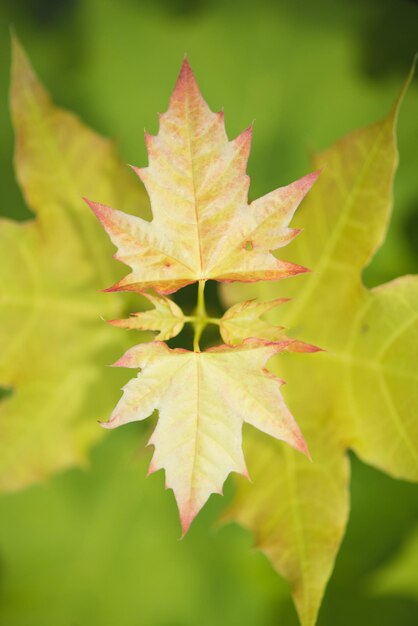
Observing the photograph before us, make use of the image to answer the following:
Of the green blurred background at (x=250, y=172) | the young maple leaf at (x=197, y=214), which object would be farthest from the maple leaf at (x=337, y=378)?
the green blurred background at (x=250, y=172)

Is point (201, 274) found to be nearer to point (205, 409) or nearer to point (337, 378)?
point (205, 409)

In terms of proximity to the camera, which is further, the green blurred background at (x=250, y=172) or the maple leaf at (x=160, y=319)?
the green blurred background at (x=250, y=172)

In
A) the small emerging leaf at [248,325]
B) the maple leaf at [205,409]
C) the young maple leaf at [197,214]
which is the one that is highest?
the young maple leaf at [197,214]

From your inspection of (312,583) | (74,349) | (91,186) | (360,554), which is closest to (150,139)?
(91,186)

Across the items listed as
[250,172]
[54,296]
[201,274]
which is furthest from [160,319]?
[250,172]

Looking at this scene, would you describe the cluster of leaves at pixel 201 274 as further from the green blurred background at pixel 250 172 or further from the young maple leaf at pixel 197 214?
the green blurred background at pixel 250 172

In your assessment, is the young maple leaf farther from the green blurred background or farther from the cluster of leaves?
the green blurred background
